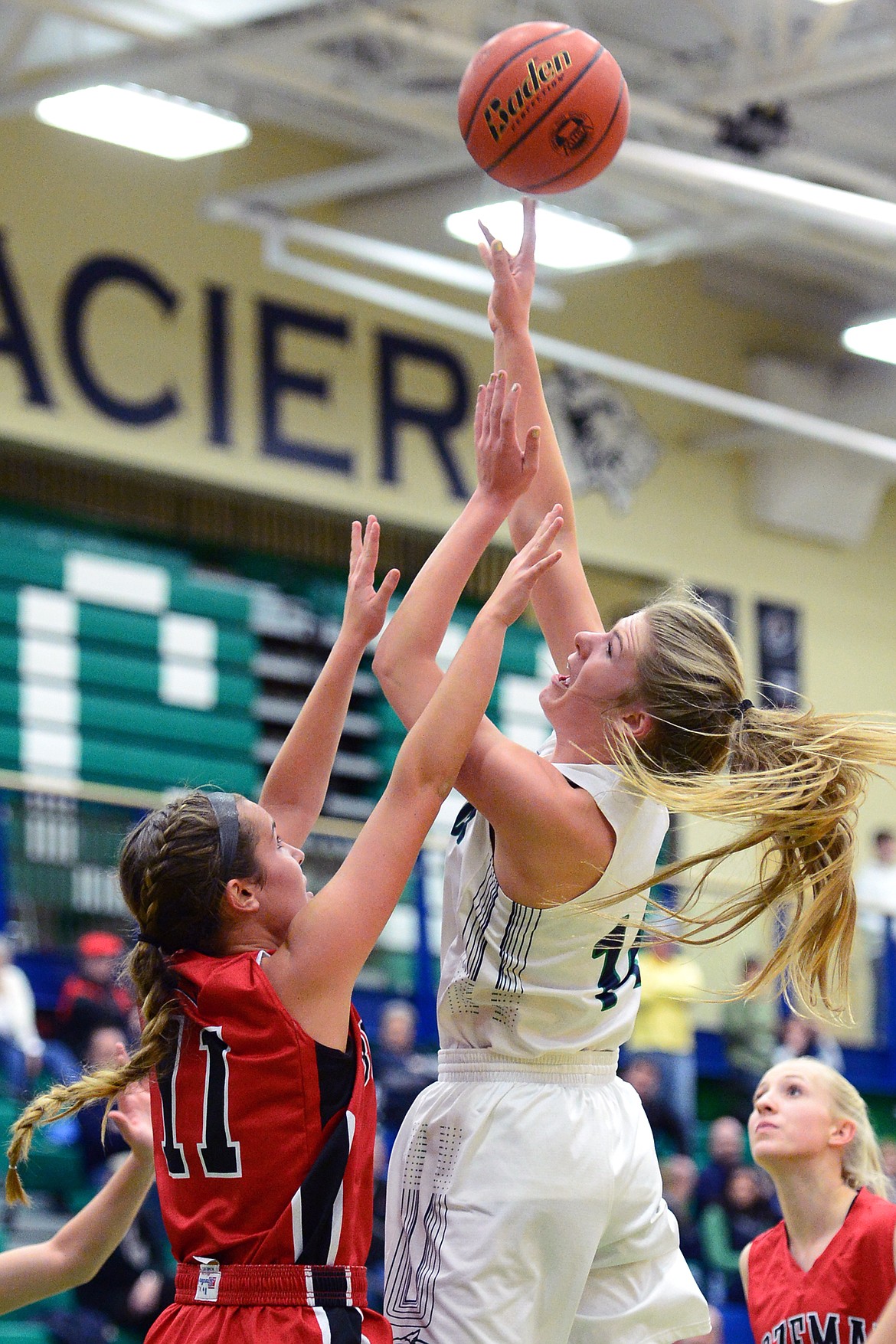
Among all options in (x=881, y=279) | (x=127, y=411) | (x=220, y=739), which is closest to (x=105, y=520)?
(x=127, y=411)

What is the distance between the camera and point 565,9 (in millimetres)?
10484

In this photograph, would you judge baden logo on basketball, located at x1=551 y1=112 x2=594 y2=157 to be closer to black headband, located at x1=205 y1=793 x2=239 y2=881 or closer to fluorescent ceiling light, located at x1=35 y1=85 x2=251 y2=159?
black headband, located at x1=205 y1=793 x2=239 y2=881

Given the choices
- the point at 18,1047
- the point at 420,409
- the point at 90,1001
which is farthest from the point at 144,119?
the point at 18,1047

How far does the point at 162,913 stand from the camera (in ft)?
9.61

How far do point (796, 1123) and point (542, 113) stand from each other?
7.50 ft

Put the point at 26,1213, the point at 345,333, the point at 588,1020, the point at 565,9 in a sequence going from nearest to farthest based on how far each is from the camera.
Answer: the point at 588,1020 < the point at 26,1213 < the point at 565,9 < the point at 345,333

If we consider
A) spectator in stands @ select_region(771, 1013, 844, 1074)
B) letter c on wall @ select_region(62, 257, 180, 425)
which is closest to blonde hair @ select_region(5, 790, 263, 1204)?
letter c on wall @ select_region(62, 257, 180, 425)

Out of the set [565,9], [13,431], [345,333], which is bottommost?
[13,431]

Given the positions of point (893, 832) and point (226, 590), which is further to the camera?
point (893, 832)

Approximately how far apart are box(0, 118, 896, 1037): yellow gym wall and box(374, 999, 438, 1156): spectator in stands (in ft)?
10.5

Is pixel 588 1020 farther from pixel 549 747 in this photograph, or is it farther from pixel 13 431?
pixel 13 431

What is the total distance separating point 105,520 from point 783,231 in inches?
174

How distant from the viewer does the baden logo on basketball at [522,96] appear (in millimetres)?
4336

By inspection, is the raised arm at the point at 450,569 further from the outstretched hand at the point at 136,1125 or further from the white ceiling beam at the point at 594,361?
the white ceiling beam at the point at 594,361
